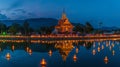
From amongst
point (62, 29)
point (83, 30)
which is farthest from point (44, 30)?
point (83, 30)

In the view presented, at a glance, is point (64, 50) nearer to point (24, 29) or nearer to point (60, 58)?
point (60, 58)

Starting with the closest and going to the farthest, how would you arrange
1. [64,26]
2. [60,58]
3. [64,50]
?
1. [60,58]
2. [64,50]
3. [64,26]

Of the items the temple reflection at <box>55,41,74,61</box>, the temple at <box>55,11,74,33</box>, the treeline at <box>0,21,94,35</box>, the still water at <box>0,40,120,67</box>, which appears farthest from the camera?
the temple at <box>55,11,74,33</box>

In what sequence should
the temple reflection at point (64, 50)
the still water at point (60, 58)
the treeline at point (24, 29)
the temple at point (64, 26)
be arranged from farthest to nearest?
the temple at point (64, 26), the treeline at point (24, 29), the temple reflection at point (64, 50), the still water at point (60, 58)

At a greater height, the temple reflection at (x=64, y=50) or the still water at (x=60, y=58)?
the temple reflection at (x=64, y=50)

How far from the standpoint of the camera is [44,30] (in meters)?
119

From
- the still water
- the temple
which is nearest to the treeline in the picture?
the temple

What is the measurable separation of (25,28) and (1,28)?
9.96 m

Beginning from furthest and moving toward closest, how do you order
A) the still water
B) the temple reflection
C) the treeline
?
the treeline
the temple reflection
the still water

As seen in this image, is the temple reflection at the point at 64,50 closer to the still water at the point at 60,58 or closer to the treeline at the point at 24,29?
the still water at the point at 60,58

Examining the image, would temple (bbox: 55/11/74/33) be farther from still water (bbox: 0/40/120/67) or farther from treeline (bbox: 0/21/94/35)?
still water (bbox: 0/40/120/67)

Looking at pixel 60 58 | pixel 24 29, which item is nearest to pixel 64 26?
pixel 24 29

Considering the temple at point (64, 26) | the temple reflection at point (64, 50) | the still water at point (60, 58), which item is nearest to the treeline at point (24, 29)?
the temple at point (64, 26)

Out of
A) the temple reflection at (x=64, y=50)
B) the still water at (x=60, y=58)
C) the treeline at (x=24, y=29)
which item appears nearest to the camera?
the still water at (x=60, y=58)
